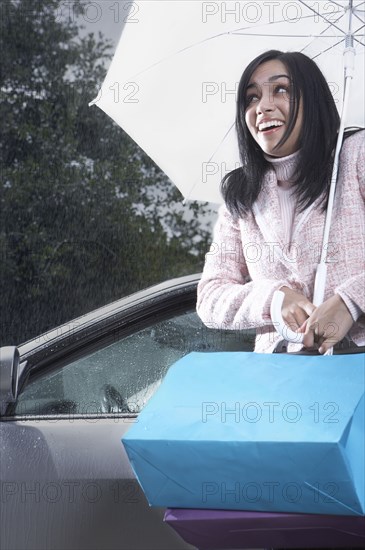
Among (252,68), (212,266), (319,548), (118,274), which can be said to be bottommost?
(319,548)

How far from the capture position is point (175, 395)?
5.91ft

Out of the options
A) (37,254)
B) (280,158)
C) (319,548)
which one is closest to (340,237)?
(280,158)

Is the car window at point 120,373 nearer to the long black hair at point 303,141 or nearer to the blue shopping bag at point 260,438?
the long black hair at point 303,141

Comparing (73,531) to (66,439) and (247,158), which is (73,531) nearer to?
(66,439)

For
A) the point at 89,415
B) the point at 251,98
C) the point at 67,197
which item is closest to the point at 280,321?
the point at 251,98

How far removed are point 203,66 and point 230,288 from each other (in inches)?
29.5

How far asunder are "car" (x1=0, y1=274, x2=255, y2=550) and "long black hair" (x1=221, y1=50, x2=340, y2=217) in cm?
40

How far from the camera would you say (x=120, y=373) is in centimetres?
279

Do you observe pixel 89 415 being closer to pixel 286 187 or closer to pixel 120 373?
pixel 120 373

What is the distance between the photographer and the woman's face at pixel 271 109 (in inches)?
88.2

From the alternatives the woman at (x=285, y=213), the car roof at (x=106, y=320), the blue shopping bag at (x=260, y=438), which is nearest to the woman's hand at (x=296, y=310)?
the woman at (x=285, y=213)

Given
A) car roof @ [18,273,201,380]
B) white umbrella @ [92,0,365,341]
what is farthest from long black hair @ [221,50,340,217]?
car roof @ [18,273,201,380]

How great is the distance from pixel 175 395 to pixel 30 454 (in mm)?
906

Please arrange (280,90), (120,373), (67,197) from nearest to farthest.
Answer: (280,90) → (120,373) → (67,197)
